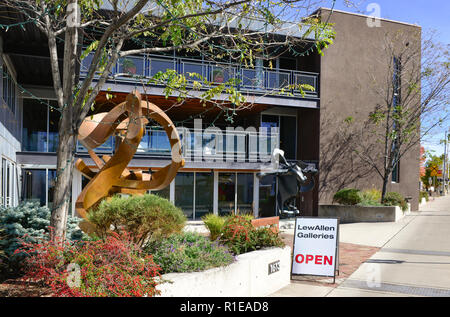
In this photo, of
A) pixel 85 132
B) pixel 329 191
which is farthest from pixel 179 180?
pixel 85 132

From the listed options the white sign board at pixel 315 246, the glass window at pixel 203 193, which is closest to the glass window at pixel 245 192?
the glass window at pixel 203 193

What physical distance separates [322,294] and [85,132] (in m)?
5.61

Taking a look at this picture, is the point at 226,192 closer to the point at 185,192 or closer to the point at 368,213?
the point at 185,192

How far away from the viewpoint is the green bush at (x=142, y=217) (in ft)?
21.6

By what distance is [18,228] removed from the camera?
20.9ft

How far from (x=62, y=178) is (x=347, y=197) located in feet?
55.6

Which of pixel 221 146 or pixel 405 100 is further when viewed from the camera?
pixel 405 100

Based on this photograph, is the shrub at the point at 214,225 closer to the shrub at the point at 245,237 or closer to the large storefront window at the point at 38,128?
the shrub at the point at 245,237

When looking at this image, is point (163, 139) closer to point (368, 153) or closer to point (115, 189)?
point (115, 189)

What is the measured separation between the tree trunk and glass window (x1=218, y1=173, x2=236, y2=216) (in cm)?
1534

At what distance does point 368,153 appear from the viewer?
2331 cm

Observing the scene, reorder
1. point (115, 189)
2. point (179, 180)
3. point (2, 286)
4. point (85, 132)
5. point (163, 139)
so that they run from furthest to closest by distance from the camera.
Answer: point (179, 180) < point (163, 139) < point (115, 189) < point (85, 132) < point (2, 286)

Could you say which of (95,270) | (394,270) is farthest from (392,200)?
(95,270)

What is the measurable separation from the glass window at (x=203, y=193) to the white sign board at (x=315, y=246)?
1286 cm
